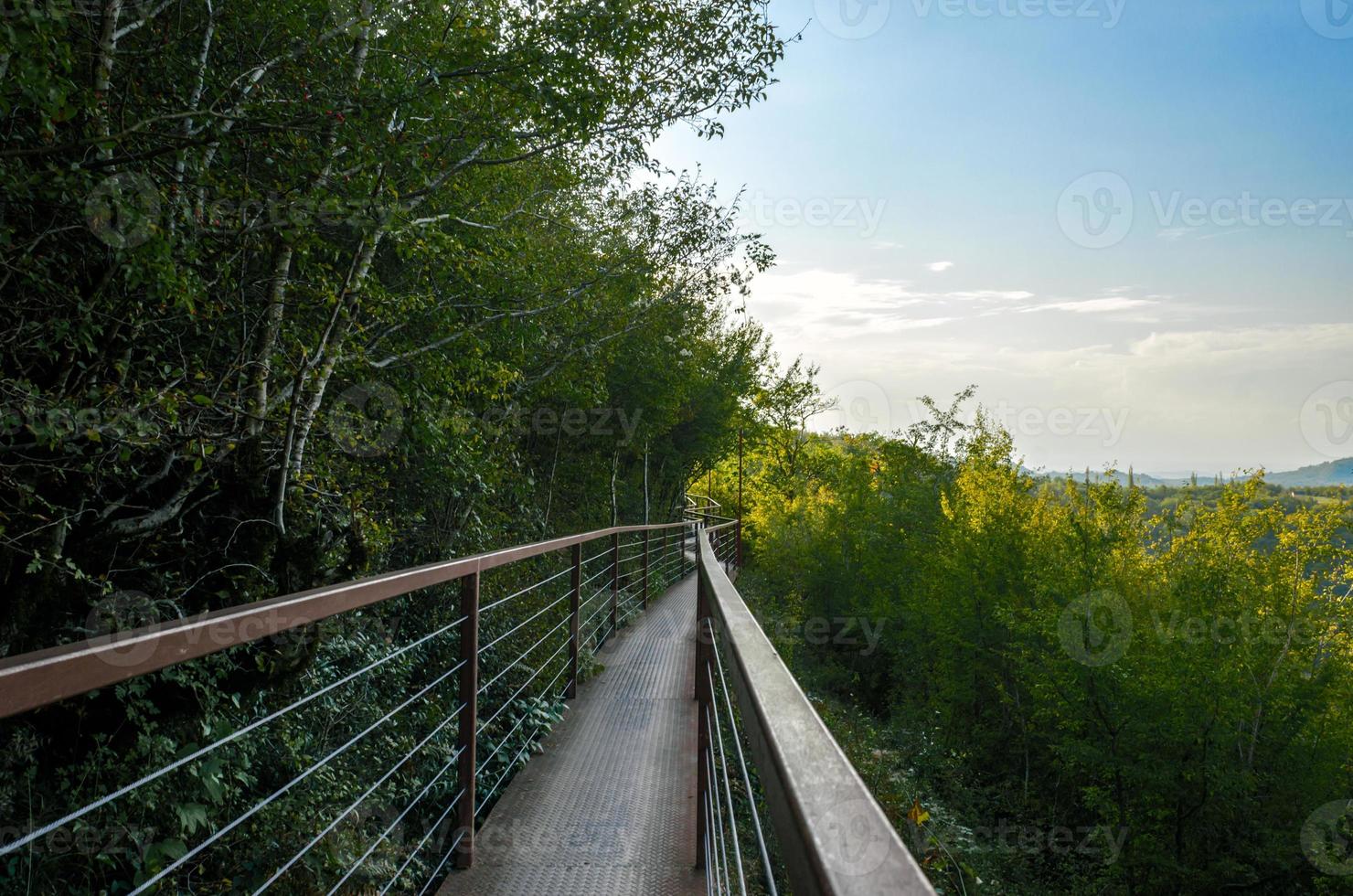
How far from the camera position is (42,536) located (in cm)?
323

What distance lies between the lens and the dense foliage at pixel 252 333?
3113 mm

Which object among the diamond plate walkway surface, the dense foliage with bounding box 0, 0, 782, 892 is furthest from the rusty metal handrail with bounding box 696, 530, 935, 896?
the dense foliage with bounding box 0, 0, 782, 892

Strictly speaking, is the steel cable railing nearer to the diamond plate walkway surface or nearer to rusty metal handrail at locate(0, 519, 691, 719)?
rusty metal handrail at locate(0, 519, 691, 719)

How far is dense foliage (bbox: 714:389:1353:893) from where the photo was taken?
14.2 m

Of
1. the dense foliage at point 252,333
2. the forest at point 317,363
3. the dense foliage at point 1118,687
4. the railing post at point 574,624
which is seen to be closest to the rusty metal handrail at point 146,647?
the forest at point 317,363

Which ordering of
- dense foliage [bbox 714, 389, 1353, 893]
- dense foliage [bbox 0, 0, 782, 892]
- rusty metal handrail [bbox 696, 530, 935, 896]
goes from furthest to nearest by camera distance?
dense foliage [bbox 714, 389, 1353, 893] → dense foliage [bbox 0, 0, 782, 892] → rusty metal handrail [bbox 696, 530, 935, 896]

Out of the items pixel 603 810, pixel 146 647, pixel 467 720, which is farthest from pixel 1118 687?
pixel 146 647

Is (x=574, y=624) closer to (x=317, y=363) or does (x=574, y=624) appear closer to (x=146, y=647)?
(x=317, y=363)

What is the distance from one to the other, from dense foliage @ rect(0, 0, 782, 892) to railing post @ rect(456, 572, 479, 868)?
Result: 3.60 feet

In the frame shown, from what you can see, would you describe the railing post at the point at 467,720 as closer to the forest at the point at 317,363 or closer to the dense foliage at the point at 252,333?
the forest at the point at 317,363

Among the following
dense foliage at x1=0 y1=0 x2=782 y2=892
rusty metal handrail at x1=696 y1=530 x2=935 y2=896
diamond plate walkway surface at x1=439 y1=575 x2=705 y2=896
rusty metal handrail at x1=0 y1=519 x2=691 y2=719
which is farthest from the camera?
dense foliage at x1=0 y1=0 x2=782 y2=892

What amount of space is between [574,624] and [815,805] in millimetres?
4344

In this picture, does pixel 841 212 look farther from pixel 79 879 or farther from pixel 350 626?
pixel 79 879

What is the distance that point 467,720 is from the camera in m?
2.54
